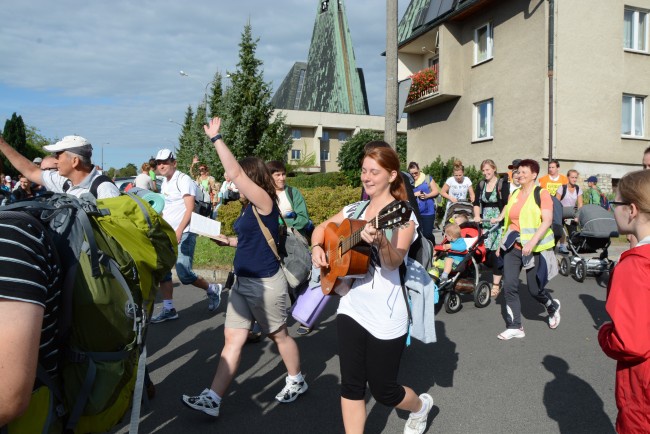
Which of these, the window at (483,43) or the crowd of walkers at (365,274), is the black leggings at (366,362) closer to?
the crowd of walkers at (365,274)

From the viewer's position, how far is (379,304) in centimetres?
311

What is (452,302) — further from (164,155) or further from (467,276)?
(164,155)

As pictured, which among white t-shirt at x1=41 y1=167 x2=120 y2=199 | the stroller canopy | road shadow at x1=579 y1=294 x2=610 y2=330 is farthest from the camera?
the stroller canopy

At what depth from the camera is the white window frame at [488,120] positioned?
1914 centimetres

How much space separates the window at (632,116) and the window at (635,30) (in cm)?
163

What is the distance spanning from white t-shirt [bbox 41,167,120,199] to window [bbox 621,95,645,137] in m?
18.0

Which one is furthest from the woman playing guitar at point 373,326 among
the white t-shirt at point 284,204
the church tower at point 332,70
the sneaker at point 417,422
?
the church tower at point 332,70

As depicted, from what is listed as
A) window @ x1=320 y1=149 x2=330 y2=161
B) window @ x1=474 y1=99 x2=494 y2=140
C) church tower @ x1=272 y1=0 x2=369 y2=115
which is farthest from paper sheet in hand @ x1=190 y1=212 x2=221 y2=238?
church tower @ x1=272 y1=0 x2=369 y2=115

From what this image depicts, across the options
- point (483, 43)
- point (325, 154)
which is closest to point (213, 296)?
point (483, 43)

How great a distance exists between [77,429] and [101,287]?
1.64ft

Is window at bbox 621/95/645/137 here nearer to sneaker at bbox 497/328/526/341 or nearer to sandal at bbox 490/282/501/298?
sandal at bbox 490/282/501/298

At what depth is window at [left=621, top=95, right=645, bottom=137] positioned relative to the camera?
17797 millimetres

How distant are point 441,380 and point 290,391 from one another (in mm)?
1395

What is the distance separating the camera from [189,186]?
20.8ft
